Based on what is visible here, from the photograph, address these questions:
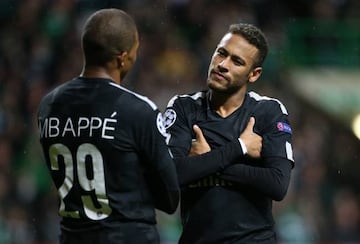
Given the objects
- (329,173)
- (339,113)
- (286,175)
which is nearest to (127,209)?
(286,175)

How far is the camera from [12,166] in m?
9.09

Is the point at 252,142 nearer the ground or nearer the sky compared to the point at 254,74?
nearer the ground

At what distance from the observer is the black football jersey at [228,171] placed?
4.33 metres

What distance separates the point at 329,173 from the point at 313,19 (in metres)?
2.16

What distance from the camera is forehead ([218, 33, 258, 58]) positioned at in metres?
4.50

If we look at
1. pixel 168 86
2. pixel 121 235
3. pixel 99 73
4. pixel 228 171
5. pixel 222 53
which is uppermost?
pixel 168 86

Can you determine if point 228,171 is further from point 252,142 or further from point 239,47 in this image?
point 239,47

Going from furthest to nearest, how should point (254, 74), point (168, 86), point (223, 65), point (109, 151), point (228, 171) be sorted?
point (168, 86)
point (254, 74)
point (223, 65)
point (228, 171)
point (109, 151)

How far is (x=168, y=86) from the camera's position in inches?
379

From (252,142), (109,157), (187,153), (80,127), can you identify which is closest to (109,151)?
(109,157)

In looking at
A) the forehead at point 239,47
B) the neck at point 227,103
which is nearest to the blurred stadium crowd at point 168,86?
the neck at point 227,103

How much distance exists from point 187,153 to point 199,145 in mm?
60

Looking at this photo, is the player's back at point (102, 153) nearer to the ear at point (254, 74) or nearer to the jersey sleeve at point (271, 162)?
the jersey sleeve at point (271, 162)

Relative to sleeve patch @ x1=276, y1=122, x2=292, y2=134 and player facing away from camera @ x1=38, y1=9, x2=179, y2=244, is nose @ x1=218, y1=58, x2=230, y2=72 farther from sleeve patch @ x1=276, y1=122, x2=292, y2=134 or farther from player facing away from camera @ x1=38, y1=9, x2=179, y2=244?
player facing away from camera @ x1=38, y1=9, x2=179, y2=244
